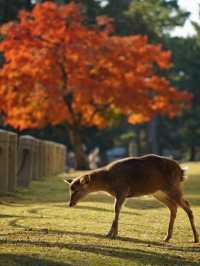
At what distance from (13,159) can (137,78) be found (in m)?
18.4

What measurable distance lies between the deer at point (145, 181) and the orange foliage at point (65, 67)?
88.1ft

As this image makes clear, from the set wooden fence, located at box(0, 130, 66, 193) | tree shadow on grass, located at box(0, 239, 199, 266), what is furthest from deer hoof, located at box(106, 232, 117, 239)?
wooden fence, located at box(0, 130, 66, 193)

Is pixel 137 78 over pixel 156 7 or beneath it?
over

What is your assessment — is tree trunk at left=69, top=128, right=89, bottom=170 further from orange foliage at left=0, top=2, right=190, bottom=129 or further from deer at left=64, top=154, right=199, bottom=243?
deer at left=64, top=154, right=199, bottom=243

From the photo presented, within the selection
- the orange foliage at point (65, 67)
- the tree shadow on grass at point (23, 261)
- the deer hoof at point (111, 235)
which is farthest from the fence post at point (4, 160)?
the orange foliage at point (65, 67)

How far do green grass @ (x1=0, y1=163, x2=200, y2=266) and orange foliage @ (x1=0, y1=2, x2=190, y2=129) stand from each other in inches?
762

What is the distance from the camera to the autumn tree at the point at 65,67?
1564 inches

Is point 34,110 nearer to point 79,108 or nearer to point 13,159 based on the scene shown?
point 79,108

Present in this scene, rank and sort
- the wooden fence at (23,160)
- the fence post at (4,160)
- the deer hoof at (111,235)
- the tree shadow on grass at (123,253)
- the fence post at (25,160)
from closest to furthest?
the tree shadow on grass at (123,253)
the deer hoof at (111,235)
the fence post at (4,160)
the wooden fence at (23,160)
the fence post at (25,160)

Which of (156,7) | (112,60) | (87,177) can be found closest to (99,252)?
(87,177)

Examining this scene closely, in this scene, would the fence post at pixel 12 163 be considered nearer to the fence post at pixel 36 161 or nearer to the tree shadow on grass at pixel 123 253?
the fence post at pixel 36 161

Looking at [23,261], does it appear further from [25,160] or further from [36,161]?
[36,161]

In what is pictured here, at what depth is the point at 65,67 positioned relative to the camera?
132 feet

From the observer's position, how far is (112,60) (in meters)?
40.1
